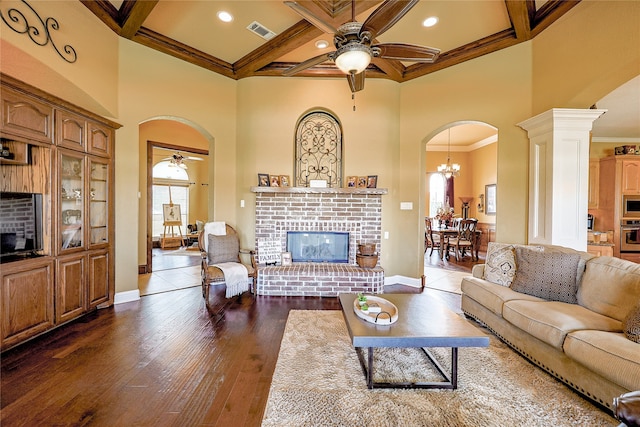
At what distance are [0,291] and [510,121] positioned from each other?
19.7 feet

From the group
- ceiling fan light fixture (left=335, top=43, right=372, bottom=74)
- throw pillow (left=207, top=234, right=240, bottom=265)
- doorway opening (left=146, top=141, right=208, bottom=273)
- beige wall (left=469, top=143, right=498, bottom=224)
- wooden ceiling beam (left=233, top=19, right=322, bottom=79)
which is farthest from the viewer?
doorway opening (left=146, top=141, right=208, bottom=273)

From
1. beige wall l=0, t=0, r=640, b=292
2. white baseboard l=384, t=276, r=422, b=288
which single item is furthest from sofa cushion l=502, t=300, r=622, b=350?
white baseboard l=384, t=276, r=422, b=288

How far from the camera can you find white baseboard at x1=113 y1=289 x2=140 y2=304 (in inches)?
151

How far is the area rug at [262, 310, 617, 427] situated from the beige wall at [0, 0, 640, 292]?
95.5 inches

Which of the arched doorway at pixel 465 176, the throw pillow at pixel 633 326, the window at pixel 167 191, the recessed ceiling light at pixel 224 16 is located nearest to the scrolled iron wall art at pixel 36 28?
the recessed ceiling light at pixel 224 16

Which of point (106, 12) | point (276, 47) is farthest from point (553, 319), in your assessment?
point (106, 12)

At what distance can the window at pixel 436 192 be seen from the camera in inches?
375

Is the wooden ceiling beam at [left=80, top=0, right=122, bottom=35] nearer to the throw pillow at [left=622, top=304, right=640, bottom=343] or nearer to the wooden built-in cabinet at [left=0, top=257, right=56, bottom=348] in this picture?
the wooden built-in cabinet at [left=0, top=257, right=56, bottom=348]

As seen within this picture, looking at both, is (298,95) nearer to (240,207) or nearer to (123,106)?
(240,207)

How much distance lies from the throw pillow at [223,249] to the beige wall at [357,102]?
41 centimetres

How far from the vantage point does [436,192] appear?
378 inches

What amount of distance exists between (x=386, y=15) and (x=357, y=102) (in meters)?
2.67

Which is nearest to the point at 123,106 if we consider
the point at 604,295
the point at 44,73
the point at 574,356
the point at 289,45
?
the point at 44,73

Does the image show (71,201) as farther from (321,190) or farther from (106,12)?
(321,190)
